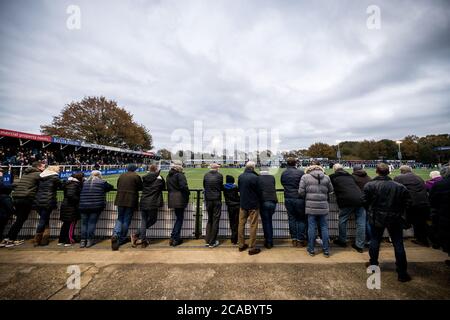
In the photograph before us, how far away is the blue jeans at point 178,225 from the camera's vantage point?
4551 mm

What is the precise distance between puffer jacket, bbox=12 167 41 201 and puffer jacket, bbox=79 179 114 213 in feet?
4.01

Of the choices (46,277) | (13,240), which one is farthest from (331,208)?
(13,240)

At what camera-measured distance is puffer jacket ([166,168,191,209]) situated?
448 centimetres

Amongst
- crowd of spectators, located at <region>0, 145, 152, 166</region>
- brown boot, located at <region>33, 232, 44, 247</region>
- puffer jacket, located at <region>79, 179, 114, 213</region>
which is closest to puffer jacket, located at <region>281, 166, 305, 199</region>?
puffer jacket, located at <region>79, 179, 114, 213</region>

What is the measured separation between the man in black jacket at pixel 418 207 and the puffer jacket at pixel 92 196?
7429 millimetres

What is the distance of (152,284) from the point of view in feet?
9.75

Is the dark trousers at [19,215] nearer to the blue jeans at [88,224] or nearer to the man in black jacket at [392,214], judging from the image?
the blue jeans at [88,224]

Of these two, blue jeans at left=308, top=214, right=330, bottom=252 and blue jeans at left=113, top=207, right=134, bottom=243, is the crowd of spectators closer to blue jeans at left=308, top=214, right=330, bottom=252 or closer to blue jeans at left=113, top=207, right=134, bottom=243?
blue jeans at left=113, top=207, right=134, bottom=243

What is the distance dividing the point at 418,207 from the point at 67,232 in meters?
8.52

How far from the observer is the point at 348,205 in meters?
4.28

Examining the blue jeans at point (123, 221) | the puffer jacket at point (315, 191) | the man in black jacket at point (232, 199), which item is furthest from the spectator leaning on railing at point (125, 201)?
the puffer jacket at point (315, 191)
